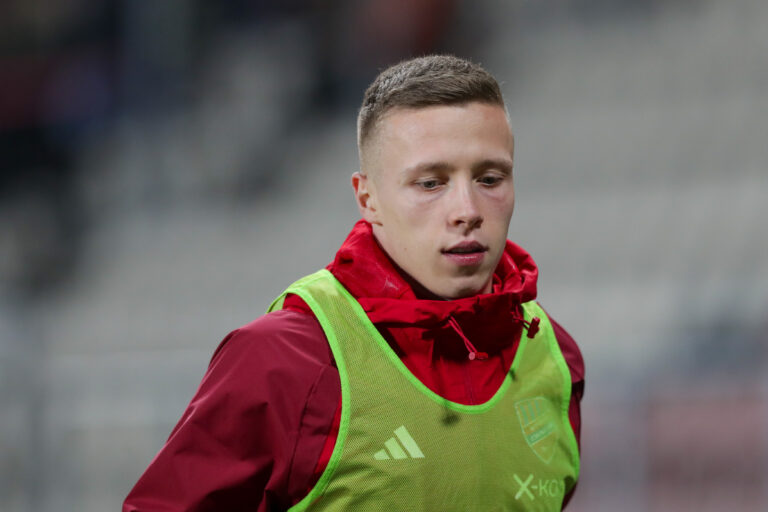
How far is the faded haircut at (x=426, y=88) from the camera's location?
1.45 m

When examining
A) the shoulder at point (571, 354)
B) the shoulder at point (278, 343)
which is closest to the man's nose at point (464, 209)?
the shoulder at point (278, 343)

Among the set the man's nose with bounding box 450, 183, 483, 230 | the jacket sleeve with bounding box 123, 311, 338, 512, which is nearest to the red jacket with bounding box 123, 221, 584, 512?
the jacket sleeve with bounding box 123, 311, 338, 512

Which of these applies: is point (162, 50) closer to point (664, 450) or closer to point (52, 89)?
point (52, 89)

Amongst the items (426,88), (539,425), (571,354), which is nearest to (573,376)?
(571,354)

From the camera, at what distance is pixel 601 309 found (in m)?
5.13

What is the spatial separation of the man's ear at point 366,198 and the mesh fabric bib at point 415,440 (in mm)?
113

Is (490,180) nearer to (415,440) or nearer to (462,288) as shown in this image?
(462,288)

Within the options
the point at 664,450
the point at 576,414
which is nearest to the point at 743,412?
the point at 664,450

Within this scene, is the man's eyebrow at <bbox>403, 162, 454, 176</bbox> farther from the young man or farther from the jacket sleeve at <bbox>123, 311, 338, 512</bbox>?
the jacket sleeve at <bbox>123, 311, 338, 512</bbox>

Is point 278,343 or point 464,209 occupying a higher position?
point 464,209

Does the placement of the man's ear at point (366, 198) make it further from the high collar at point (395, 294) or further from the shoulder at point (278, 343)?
the shoulder at point (278, 343)

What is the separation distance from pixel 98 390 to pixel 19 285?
7.06ft

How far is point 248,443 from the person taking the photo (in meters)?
1.31

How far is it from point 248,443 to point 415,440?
23 cm
